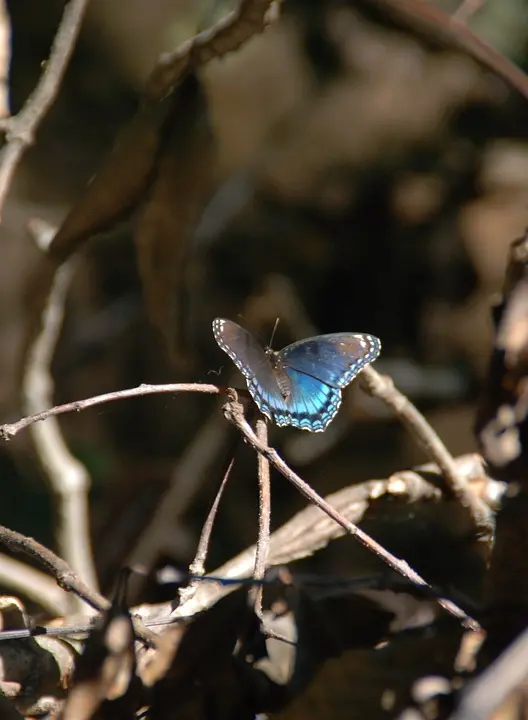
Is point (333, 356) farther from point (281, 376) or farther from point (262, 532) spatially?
point (262, 532)

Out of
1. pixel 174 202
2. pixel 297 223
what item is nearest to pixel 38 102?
pixel 174 202

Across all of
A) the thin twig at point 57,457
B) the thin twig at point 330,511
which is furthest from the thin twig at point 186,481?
the thin twig at point 330,511

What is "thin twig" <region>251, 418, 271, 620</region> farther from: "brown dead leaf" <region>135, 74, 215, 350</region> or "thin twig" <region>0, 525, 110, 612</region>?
"brown dead leaf" <region>135, 74, 215, 350</region>

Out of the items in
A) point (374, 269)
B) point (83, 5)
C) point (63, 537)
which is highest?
point (83, 5)

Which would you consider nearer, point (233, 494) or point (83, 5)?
point (83, 5)

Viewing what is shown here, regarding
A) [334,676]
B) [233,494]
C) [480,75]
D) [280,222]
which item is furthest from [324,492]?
[480,75]

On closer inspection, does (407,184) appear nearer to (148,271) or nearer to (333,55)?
(333,55)

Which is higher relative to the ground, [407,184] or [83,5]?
[83,5]

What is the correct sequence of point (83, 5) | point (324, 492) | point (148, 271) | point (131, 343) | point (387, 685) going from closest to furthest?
point (387, 685) → point (83, 5) → point (148, 271) → point (324, 492) → point (131, 343)

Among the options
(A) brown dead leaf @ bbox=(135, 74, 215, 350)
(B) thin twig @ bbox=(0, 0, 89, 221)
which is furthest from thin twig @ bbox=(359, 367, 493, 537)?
(B) thin twig @ bbox=(0, 0, 89, 221)
